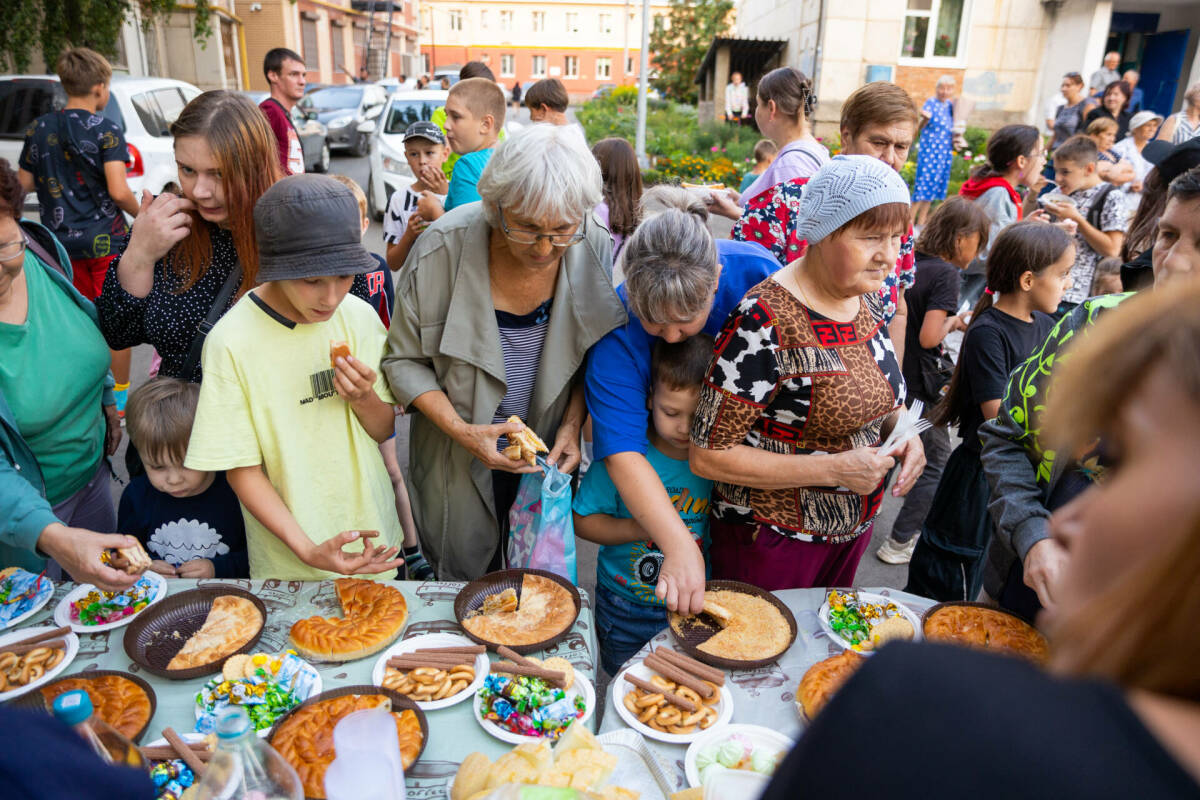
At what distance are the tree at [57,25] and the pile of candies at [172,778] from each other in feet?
37.7

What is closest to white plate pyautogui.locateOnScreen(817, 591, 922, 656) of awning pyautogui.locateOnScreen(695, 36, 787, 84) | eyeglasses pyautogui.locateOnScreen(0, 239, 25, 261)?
eyeglasses pyautogui.locateOnScreen(0, 239, 25, 261)

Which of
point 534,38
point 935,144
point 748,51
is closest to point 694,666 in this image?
point 935,144

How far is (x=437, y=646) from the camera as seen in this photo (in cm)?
179

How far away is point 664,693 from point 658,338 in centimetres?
104

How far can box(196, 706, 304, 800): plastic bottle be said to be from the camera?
116 centimetres

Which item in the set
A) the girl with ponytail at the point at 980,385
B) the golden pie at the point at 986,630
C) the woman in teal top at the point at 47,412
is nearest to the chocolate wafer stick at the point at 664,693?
the golden pie at the point at 986,630

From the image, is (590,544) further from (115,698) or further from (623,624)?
(115,698)

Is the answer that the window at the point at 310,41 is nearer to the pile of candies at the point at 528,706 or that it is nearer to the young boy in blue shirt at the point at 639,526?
the young boy in blue shirt at the point at 639,526

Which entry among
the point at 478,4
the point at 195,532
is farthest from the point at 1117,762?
the point at 478,4

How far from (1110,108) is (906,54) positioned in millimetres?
7317

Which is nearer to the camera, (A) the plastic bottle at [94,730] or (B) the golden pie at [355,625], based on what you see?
(A) the plastic bottle at [94,730]

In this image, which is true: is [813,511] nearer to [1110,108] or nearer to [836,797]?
[836,797]

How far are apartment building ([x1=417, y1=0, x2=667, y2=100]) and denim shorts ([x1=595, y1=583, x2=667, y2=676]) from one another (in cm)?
5080

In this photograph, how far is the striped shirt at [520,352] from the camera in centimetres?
225
